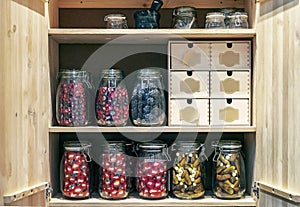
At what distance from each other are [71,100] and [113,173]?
1.12 ft

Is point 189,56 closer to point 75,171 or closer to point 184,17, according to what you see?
point 184,17

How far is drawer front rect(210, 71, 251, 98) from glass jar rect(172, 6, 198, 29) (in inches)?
9.0

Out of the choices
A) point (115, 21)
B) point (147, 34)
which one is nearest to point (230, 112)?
point (147, 34)

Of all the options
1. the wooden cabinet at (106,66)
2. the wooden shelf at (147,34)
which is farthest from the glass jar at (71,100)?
the wooden shelf at (147,34)

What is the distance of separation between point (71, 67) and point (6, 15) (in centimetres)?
59

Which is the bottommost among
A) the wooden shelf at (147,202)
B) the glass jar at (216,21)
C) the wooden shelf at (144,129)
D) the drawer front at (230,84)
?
the wooden shelf at (147,202)

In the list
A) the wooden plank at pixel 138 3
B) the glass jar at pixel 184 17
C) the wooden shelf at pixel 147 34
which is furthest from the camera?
the wooden plank at pixel 138 3

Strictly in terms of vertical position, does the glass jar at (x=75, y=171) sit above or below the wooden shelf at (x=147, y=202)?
above

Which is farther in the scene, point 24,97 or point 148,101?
point 148,101

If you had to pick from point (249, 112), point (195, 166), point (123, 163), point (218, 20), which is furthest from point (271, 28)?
point (123, 163)

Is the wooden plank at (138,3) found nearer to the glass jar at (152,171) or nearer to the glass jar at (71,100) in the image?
the glass jar at (71,100)

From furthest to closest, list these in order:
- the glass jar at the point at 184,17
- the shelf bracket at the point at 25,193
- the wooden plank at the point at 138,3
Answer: the wooden plank at the point at 138,3
the glass jar at the point at 184,17
the shelf bracket at the point at 25,193

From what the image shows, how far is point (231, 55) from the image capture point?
2.03 metres

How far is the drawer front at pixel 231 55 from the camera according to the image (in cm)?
202
